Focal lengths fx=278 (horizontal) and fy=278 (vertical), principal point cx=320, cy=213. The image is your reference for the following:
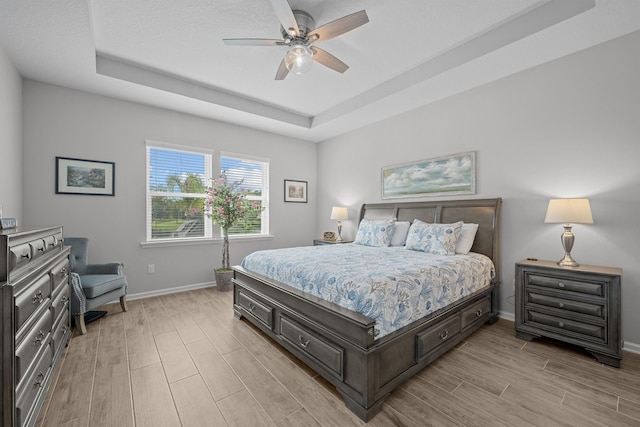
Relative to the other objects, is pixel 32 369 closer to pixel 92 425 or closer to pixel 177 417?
pixel 92 425

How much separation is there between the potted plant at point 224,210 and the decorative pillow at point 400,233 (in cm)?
236

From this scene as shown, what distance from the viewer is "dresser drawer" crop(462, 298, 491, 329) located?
8.66ft

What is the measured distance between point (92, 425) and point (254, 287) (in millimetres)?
1508

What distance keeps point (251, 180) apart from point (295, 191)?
968mm

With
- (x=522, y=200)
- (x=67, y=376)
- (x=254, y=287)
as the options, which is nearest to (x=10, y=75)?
(x=67, y=376)

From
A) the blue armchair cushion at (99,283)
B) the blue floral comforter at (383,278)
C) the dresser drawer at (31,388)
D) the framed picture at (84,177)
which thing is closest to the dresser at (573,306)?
the blue floral comforter at (383,278)

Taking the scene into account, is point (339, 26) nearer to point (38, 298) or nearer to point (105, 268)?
point (38, 298)

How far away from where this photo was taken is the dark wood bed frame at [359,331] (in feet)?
5.68

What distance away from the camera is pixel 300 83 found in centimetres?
372

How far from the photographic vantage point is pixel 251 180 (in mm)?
5145

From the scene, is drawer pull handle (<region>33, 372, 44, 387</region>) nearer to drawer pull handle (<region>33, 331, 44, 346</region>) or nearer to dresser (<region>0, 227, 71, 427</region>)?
dresser (<region>0, 227, 71, 427</region>)

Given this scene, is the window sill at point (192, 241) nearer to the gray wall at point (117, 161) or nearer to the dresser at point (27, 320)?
the gray wall at point (117, 161)

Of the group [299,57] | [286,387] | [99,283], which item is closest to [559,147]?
[299,57]

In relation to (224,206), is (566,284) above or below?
below
